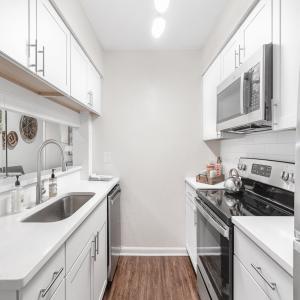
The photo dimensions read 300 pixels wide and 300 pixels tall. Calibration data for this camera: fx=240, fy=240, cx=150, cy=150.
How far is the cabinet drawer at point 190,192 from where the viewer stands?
250cm

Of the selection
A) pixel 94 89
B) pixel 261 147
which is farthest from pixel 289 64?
pixel 94 89

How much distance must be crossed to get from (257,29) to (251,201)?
1140 mm

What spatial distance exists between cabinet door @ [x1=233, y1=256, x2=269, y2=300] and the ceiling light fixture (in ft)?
6.97

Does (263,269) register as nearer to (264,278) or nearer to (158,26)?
(264,278)

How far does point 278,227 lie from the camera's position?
115 centimetres

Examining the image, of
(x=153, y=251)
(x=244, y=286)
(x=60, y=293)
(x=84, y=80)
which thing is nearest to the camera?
(x=60, y=293)

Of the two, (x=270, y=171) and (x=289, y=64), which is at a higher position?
(x=289, y=64)

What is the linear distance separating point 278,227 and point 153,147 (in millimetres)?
2010

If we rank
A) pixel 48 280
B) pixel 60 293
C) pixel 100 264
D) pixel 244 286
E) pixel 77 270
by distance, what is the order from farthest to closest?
pixel 100 264 < pixel 77 270 < pixel 244 286 < pixel 60 293 < pixel 48 280

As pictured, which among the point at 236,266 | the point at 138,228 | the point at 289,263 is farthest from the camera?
the point at 138,228

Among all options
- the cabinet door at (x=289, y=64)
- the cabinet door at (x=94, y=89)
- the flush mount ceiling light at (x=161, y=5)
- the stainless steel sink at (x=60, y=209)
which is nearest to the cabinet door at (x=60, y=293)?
the stainless steel sink at (x=60, y=209)

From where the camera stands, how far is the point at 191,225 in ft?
8.74

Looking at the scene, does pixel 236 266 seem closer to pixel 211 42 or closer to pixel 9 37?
pixel 9 37

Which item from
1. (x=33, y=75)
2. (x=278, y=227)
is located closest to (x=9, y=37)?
(x=33, y=75)
